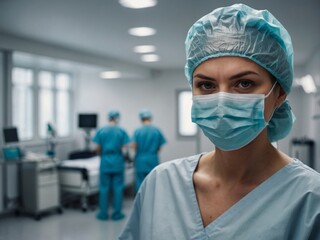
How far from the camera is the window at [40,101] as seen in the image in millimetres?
5191

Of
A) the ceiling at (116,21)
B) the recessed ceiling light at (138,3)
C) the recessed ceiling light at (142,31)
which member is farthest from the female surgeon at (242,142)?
the recessed ceiling light at (142,31)

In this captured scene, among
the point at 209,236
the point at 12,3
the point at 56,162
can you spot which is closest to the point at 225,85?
the point at 209,236

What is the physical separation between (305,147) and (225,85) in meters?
4.39

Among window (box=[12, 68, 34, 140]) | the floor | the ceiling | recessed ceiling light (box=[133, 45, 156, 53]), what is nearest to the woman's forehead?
the ceiling

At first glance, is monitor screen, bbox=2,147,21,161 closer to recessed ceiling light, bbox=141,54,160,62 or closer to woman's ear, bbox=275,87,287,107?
recessed ceiling light, bbox=141,54,160,62

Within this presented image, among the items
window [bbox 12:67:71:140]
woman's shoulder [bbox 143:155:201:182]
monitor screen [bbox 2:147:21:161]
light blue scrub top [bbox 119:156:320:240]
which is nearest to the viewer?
light blue scrub top [bbox 119:156:320:240]

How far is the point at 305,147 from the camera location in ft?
15.6

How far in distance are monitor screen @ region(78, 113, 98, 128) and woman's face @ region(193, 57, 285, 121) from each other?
5073 millimetres

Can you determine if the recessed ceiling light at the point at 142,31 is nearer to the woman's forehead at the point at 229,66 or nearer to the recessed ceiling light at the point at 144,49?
the recessed ceiling light at the point at 144,49

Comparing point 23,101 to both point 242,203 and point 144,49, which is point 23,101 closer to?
point 144,49

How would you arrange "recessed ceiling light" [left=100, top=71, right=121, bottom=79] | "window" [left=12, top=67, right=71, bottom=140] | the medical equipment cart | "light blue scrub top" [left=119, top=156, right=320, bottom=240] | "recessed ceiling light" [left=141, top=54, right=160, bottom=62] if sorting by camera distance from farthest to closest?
"recessed ceiling light" [left=100, top=71, right=121, bottom=79]
"window" [left=12, top=67, right=71, bottom=140]
"recessed ceiling light" [left=141, top=54, right=160, bottom=62]
the medical equipment cart
"light blue scrub top" [left=119, top=156, right=320, bottom=240]

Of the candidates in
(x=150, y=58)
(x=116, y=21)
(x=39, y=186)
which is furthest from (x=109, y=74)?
(x=116, y=21)

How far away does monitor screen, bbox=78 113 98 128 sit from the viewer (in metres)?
5.77

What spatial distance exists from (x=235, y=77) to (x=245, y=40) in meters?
0.11
